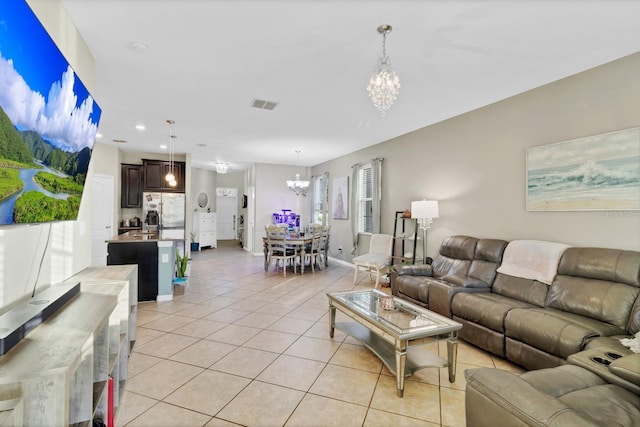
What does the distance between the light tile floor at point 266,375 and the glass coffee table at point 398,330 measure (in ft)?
0.46

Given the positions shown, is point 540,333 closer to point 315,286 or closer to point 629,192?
point 629,192

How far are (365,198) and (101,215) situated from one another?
5.93 m

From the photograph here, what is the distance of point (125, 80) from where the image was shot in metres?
3.43

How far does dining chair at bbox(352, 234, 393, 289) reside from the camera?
5540mm

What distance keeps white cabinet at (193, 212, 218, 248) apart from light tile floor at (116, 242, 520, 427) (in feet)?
19.9

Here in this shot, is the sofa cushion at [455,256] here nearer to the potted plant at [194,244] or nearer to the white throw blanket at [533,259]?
the white throw blanket at [533,259]

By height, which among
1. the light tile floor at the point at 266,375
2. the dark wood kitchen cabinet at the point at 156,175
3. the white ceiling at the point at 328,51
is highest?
the white ceiling at the point at 328,51

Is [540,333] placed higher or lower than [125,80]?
lower

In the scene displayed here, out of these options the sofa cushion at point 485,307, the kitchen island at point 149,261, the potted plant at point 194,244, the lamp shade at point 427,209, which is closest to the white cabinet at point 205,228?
the potted plant at point 194,244

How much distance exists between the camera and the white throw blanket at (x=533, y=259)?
10.2 ft

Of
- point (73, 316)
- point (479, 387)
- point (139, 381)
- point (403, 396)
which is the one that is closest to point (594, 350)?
point (479, 387)

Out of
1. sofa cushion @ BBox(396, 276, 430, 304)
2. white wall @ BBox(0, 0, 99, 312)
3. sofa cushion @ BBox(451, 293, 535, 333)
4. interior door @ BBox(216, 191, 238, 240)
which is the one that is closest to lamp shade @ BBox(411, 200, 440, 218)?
sofa cushion @ BBox(396, 276, 430, 304)

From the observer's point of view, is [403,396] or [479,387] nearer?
[479,387]

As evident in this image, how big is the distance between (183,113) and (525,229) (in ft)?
16.1
